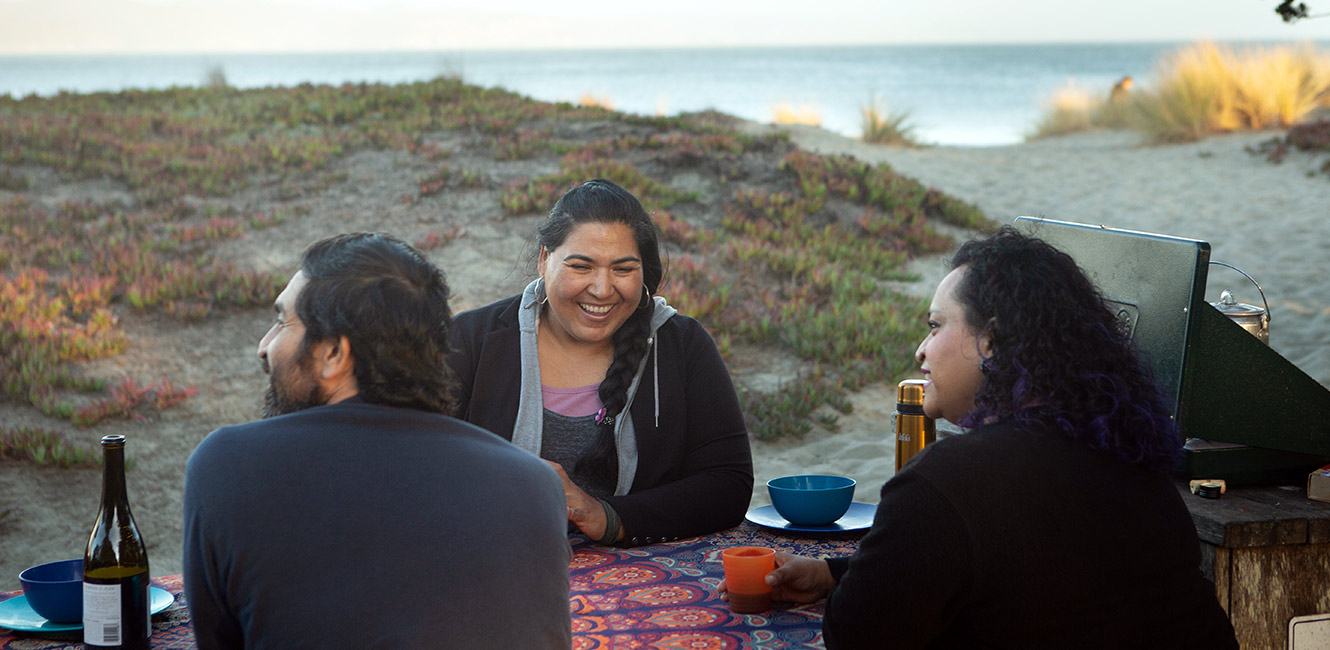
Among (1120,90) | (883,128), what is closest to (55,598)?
(883,128)

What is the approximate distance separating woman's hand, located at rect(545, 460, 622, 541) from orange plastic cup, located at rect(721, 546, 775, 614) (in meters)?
0.53

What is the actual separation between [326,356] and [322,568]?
37 cm

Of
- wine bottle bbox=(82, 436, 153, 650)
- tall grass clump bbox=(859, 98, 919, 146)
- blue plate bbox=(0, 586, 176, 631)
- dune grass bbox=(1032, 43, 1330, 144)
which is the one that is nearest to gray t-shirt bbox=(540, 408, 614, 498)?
blue plate bbox=(0, 586, 176, 631)

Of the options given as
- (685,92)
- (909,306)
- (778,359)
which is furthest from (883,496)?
(685,92)

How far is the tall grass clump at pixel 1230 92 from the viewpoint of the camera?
17391 millimetres

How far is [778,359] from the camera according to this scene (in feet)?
29.4

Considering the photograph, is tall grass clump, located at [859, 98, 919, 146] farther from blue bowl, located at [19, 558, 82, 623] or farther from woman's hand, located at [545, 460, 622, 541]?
blue bowl, located at [19, 558, 82, 623]

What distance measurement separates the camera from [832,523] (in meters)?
2.92

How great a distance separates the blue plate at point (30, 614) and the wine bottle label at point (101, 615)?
10 cm

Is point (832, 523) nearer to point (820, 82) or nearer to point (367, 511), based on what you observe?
point (367, 511)

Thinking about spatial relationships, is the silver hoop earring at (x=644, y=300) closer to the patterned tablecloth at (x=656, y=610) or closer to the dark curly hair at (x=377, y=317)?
the patterned tablecloth at (x=656, y=610)

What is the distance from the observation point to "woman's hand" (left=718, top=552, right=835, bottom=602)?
232 centimetres

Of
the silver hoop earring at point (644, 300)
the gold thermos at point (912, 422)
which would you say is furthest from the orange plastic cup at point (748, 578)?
the silver hoop earring at point (644, 300)

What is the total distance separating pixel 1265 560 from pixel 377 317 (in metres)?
2.03
